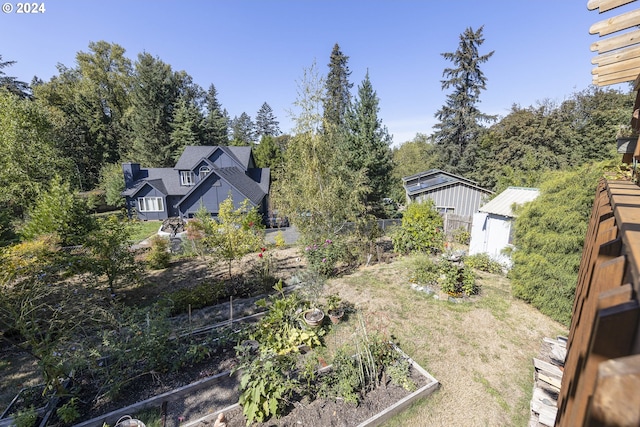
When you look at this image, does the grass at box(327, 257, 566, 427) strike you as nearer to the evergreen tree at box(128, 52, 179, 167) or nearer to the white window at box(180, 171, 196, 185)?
the white window at box(180, 171, 196, 185)

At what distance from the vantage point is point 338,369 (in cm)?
438

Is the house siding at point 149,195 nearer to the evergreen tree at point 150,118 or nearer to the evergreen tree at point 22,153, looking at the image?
the evergreen tree at point 22,153

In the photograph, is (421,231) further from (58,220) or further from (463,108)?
(463,108)

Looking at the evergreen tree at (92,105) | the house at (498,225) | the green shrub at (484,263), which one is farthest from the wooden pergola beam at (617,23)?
the evergreen tree at (92,105)

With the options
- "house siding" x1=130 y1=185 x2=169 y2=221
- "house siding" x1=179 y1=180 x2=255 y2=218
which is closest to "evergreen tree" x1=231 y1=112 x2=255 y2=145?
"house siding" x1=130 y1=185 x2=169 y2=221

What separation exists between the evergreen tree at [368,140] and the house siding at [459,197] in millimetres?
3833

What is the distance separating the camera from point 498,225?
31.6ft

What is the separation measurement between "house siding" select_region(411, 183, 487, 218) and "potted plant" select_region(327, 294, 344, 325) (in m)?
11.6

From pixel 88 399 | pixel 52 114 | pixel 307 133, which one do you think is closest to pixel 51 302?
pixel 88 399

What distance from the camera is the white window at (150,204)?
21.0 metres

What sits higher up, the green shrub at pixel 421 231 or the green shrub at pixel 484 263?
the green shrub at pixel 421 231

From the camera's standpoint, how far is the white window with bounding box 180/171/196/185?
21516 mm

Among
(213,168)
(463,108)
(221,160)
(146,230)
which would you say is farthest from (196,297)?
(463,108)

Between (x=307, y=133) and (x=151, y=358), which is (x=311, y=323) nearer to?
(x=151, y=358)
